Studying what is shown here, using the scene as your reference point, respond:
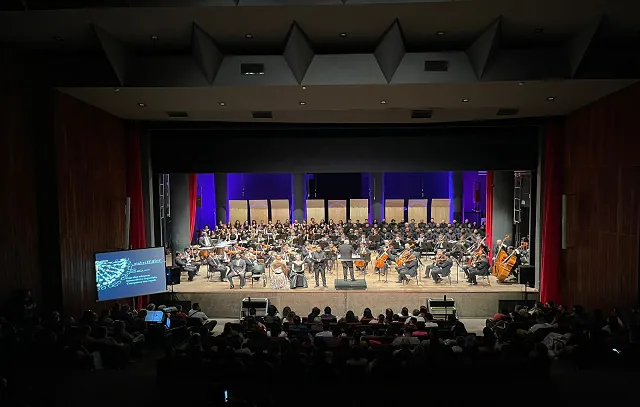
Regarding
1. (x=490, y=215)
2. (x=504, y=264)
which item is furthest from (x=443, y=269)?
(x=490, y=215)

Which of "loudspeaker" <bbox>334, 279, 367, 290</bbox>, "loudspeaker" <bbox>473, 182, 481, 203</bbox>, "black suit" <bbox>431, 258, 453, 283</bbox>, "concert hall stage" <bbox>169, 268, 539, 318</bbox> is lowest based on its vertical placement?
"concert hall stage" <bbox>169, 268, 539, 318</bbox>

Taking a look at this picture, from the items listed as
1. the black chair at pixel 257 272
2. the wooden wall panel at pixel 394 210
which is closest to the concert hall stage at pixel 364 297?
the black chair at pixel 257 272

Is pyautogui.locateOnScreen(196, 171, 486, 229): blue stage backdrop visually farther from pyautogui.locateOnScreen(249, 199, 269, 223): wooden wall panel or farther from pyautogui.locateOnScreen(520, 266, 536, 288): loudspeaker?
pyautogui.locateOnScreen(520, 266, 536, 288): loudspeaker

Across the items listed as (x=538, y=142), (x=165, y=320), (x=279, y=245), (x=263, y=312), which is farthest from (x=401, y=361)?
(x=279, y=245)

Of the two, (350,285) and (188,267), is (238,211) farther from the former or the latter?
(350,285)

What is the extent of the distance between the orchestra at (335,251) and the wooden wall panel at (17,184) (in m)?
5.22

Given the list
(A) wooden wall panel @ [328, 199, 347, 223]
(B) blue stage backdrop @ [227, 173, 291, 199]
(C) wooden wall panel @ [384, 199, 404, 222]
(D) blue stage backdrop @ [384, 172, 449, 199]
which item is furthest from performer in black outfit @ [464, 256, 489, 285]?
(B) blue stage backdrop @ [227, 173, 291, 199]

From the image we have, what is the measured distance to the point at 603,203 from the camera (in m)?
9.98

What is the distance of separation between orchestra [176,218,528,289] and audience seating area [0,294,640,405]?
528 centimetres

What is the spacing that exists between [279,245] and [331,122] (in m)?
5.22

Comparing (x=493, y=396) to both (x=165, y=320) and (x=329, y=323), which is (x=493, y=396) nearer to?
(x=329, y=323)

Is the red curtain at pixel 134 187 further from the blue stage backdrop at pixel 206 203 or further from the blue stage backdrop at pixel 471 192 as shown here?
the blue stage backdrop at pixel 471 192

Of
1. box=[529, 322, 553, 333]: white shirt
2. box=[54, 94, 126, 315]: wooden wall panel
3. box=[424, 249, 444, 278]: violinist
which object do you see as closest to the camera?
box=[529, 322, 553, 333]: white shirt

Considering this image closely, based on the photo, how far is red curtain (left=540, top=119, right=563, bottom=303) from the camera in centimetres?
1205
